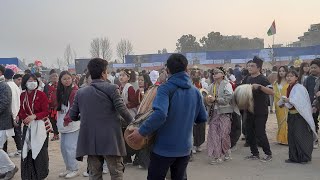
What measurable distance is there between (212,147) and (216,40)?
199 ft

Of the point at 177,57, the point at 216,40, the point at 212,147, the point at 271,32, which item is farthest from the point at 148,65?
the point at 177,57

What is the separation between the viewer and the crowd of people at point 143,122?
3.84 meters

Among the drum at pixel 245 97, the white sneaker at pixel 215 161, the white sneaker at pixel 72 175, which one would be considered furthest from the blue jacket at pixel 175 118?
the white sneaker at pixel 215 161

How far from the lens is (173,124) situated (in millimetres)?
3816

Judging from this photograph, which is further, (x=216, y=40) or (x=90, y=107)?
(x=216, y=40)

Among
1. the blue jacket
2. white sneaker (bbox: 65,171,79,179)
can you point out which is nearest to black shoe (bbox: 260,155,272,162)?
white sneaker (bbox: 65,171,79,179)

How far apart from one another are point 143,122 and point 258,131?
368 centimetres

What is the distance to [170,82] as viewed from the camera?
3812 mm

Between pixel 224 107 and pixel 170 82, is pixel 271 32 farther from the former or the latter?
pixel 170 82

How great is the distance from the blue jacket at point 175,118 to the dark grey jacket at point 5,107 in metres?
3.38

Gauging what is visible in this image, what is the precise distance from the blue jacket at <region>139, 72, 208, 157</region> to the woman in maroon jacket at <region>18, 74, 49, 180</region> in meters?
2.62

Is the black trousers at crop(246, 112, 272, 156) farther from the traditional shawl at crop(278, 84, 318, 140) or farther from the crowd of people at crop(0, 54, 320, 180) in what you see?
the traditional shawl at crop(278, 84, 318, 140)

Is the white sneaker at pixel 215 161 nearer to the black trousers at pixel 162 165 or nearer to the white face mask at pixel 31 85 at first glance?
the black trousers at pixel 162 165

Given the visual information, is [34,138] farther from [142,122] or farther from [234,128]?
[234,128]
